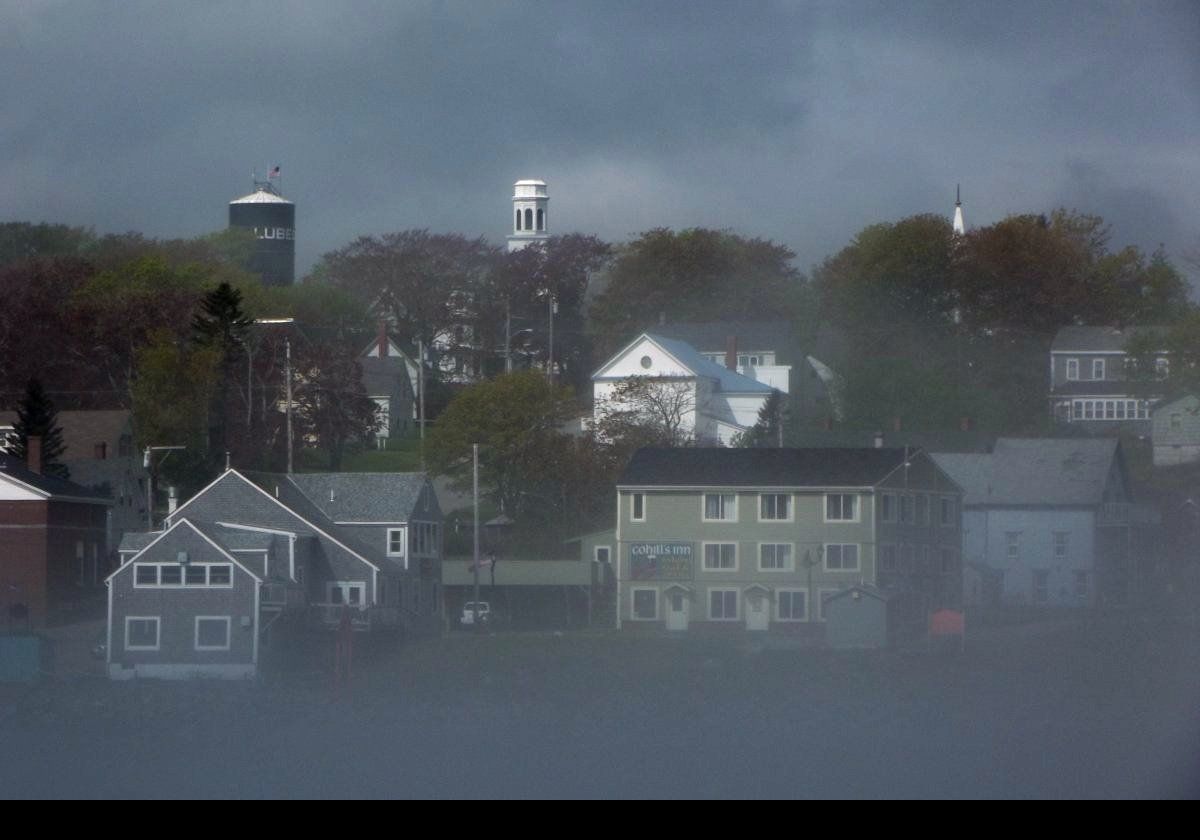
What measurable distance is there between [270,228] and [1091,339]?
92.3 ft

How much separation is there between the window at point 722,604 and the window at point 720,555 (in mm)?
435

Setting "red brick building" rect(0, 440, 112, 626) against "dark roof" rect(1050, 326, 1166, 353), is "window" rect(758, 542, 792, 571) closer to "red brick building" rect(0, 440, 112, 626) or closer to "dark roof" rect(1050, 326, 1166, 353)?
"red brick building" rect(0, 440, 112, 626)

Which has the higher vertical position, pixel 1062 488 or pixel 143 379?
pixel 143 379

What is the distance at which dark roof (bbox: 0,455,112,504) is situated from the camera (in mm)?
27531

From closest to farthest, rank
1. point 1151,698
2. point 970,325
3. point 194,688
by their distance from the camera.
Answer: point 194,688 < point 1151,698 < point 970,325

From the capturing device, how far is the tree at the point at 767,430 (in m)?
35.8

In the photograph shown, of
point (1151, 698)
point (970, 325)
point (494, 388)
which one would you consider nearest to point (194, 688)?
point (494, 388)

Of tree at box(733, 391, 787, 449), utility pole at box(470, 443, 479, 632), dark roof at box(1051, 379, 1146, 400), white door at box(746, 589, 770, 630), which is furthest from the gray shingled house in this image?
dark roof at box(1051, 379, 1146, 400)

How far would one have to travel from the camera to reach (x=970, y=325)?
3844cm

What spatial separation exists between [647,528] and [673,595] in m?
1.50

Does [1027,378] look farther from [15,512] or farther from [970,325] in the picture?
[15,512]

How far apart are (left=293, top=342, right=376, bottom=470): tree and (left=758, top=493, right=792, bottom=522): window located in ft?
37.1

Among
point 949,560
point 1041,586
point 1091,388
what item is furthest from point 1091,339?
point 949,560

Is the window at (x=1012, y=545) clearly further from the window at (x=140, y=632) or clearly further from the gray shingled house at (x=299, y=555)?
the window at (x=140, y=632)
